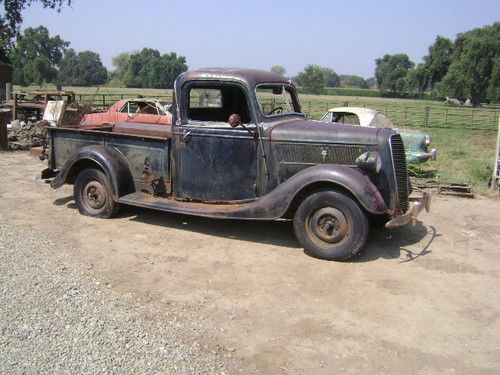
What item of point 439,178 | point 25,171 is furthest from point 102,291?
point 439,178

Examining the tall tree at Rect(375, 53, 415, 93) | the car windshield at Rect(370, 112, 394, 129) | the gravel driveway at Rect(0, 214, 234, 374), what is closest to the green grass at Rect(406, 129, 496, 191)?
the car windshield at Rect(370, 112, 394, 129)

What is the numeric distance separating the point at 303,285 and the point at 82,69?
115 m

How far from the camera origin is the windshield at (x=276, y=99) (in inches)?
227

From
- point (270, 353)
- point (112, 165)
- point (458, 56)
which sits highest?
point (458, 56)

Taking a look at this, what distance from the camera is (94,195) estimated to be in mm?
6574

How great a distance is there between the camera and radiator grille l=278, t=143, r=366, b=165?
17.2ft

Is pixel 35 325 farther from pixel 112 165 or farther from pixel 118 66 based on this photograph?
pixel 118 66

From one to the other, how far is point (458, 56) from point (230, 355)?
6690cm

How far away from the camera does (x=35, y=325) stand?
11.8 feet

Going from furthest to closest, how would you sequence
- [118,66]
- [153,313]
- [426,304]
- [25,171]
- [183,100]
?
[118,66]
[25,171]
[183,100]
[426,304]
[153,313]

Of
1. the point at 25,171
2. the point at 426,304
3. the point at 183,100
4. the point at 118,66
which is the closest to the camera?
the point at 426,304

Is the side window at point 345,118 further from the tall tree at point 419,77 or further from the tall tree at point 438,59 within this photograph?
the tall tree at point 419,77

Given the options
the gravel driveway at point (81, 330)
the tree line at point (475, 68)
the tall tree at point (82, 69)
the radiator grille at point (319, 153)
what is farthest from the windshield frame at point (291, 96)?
the tall tree at point (82, 69)

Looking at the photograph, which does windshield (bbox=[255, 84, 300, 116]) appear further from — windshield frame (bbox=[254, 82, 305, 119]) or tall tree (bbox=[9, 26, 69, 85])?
tall tree (bbox=[9, 26, 69, 85])
